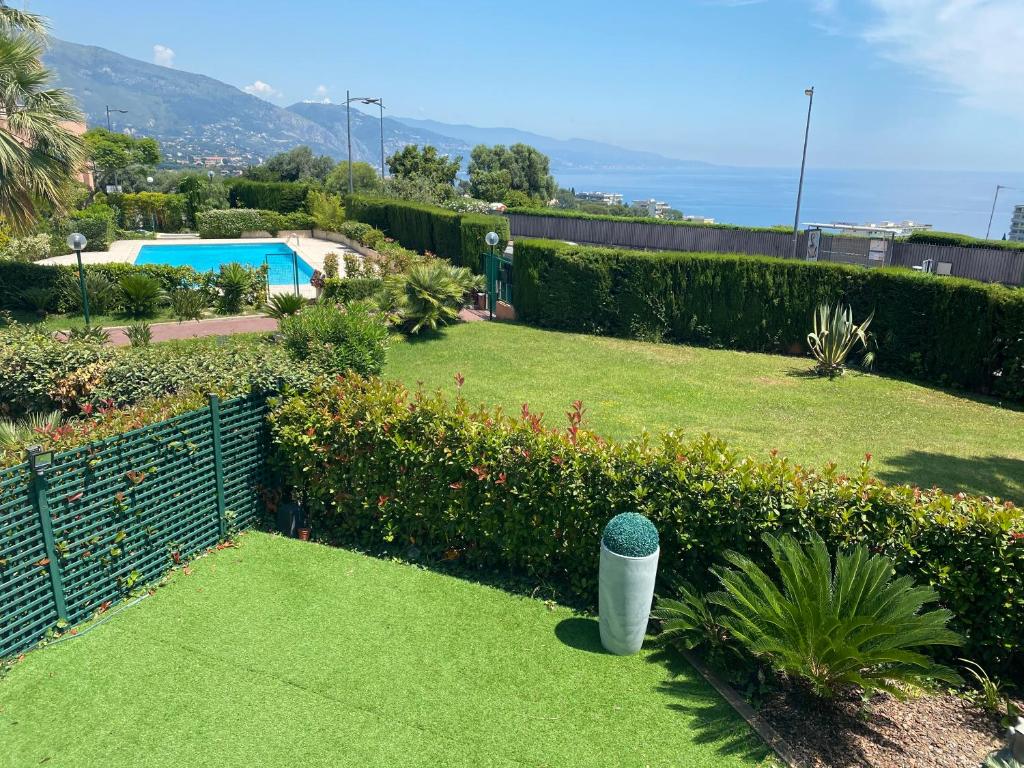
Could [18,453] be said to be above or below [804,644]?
above

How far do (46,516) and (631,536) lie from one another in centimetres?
435

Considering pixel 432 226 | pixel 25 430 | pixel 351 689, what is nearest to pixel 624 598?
pixel 351 689

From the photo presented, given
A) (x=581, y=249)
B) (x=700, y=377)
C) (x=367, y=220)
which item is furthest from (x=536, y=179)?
(x=700, y=377)

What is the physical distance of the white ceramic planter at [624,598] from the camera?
5.01 metres

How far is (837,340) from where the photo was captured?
13.9 m

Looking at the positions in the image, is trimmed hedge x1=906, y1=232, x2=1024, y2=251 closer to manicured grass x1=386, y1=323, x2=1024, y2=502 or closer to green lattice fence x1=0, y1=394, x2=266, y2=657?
manicured grass x1=386, y1=323, x2=1024, y2=502

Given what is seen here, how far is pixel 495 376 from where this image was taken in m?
13.1

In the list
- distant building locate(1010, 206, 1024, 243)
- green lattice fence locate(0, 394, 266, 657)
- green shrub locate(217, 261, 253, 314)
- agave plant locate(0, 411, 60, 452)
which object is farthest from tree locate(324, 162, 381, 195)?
distant building locate(1010, 206, 1024, 243)

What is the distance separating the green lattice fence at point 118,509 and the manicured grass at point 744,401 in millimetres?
4974

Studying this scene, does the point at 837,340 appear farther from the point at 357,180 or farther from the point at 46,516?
the point at 357,180

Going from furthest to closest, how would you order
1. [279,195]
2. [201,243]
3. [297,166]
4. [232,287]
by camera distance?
[297,166] → [279,195] → [201,243] → [232,287]

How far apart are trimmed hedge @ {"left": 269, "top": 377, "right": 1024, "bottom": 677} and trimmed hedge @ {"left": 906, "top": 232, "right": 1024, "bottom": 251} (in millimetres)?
20392

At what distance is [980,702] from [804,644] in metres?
1.39

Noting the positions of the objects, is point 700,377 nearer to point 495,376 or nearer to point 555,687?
point 495,376
